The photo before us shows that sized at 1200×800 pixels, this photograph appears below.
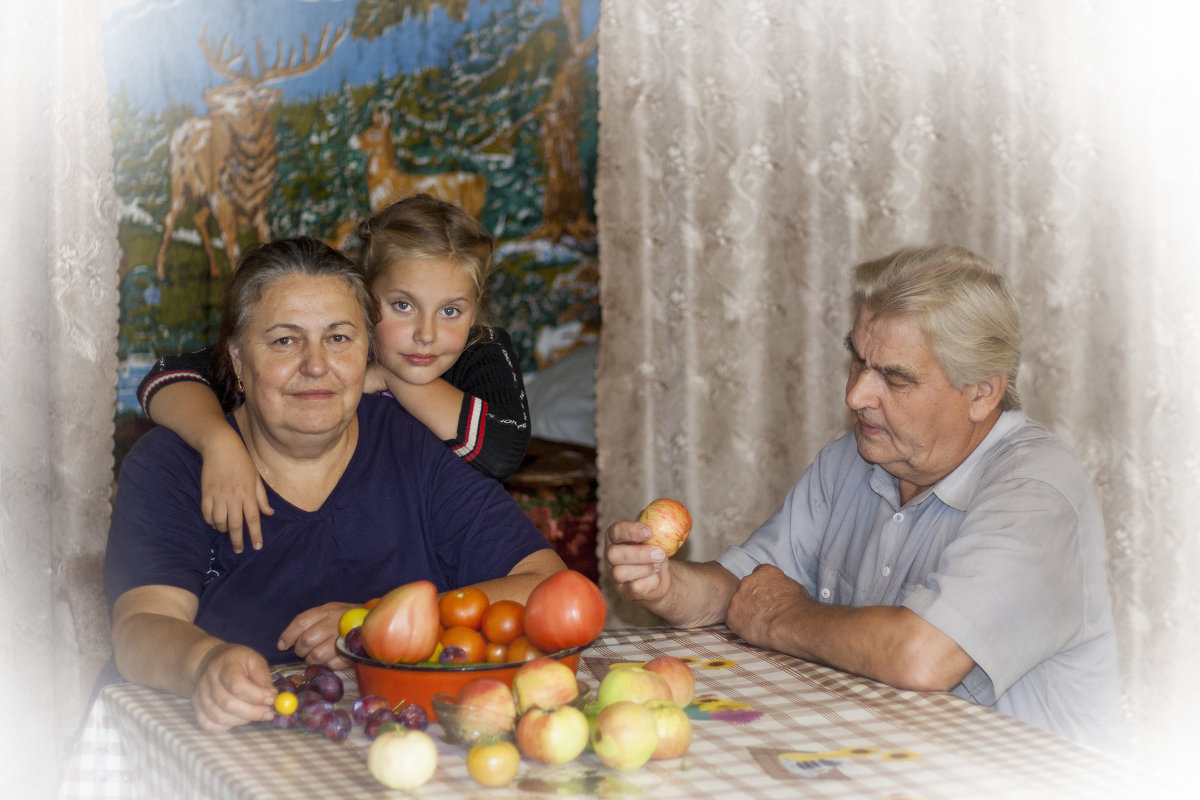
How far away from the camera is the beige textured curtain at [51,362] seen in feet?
10.0

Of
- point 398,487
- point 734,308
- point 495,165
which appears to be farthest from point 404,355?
point 495,165

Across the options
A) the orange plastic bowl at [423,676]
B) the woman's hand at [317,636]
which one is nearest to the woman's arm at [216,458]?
the woman's hand at [317,636]

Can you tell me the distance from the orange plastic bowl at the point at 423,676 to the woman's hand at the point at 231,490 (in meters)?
0.63

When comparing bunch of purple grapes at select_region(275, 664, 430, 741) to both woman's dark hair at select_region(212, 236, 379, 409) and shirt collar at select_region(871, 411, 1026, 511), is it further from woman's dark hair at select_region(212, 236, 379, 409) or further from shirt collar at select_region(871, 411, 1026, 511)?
shirt collar at select_region(871, 411, 1026, 511)

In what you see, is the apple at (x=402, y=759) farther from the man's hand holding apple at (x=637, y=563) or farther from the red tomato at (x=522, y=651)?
the man's hand holding apple at (x=637, y=563)

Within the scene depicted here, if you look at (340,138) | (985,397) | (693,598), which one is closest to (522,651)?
(693,598)

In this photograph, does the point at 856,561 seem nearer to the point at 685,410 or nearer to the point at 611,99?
the point at 685,410

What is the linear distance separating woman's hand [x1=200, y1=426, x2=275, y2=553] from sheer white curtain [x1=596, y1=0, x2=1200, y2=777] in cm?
176

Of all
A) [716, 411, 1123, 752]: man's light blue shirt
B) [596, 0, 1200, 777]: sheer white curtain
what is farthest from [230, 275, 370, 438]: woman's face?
[596, 0, 1200, 777]: sheer white curtain

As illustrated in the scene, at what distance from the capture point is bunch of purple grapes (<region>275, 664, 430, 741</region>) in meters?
1.41

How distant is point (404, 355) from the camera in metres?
2.48

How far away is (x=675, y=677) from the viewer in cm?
154

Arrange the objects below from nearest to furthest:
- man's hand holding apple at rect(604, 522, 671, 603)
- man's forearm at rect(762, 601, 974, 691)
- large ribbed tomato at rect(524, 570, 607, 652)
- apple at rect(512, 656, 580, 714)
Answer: apple at rect(512, 656, 580, 714) < large ribbed tomato at rect(524, 570, 607, 652) < man's forearm at rect(762, 601, 974, 691) < man's hand holding apple at rect(604, 522, 671, 603)

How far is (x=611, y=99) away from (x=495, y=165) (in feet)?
6.11
